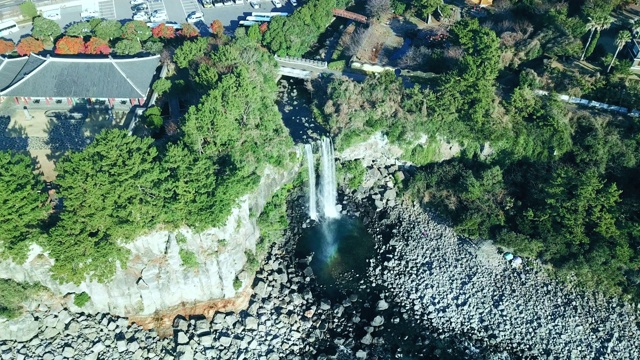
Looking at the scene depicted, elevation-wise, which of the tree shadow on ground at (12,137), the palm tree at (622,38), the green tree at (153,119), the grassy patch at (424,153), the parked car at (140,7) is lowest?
the grassy patch at (424,153)

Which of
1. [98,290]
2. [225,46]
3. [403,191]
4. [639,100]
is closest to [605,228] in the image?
[639,100]

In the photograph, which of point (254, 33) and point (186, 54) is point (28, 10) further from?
point (254, 33)

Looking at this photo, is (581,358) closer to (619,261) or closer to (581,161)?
(619,261)

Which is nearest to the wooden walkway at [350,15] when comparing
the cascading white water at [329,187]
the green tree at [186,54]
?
the green tree at [186,54]

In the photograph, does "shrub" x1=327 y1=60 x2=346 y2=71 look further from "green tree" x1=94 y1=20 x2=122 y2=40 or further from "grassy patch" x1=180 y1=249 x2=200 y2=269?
"grassy patch" x1=180 y1=249 x2=200 y2=269

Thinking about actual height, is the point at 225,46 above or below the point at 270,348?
above

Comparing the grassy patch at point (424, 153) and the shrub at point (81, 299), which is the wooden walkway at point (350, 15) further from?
the shrub at point (81, 299)
